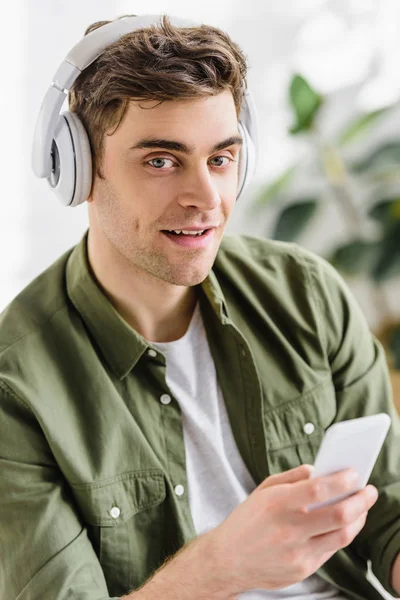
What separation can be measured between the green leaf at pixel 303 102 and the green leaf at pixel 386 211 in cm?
37

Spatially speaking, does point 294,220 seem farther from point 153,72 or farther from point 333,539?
point 333,539

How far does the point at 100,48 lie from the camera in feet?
4.26

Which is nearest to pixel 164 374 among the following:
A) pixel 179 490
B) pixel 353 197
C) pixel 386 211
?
pixel 179 490

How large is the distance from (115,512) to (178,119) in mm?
574

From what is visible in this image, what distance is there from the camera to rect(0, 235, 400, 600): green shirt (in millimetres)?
1228

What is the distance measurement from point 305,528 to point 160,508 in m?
0.37

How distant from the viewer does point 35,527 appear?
1.21 m

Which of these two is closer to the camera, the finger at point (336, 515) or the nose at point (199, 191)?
the finger at point (336, 515)

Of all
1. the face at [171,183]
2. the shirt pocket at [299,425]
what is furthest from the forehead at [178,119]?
the shirt pocket at [299,425]

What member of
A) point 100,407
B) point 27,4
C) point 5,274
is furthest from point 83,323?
point 27,4

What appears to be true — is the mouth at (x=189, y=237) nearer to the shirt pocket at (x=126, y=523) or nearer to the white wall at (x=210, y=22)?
the shirt pocket at (x=126, y=523)

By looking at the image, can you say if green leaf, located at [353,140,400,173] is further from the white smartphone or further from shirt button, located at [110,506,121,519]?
the white smartphone

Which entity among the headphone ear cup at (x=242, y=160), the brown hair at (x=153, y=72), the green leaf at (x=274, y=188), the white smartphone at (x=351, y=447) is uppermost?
the brown hair at (x=153, y=72)

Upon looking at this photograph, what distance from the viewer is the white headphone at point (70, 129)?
1.28 meters
